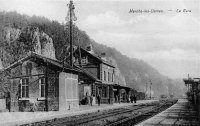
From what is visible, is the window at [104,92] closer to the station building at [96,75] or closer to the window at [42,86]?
the station building at [96,75]

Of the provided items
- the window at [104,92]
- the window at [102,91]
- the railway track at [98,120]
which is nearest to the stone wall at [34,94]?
the railway track at [98,120]

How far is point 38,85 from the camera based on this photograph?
28.7m

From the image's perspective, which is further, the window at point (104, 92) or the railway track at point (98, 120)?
the window at point (104, 92)

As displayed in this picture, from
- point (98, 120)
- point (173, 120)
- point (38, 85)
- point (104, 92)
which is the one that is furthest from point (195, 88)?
point (98, 120)

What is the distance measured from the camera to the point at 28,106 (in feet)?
94.6

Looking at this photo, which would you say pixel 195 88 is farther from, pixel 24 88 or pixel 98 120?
pixel 98 120

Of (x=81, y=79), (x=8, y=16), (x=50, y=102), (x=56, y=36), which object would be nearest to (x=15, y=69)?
(x=50, y=102)

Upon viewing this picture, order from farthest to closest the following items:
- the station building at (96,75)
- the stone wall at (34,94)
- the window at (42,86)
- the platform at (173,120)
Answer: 1. the station building at (96,75)
2. the window at (42,86)
3. the stone wall at (34,94)
4. the platform at (173,120)

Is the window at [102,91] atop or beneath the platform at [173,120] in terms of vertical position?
atop

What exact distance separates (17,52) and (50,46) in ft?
131

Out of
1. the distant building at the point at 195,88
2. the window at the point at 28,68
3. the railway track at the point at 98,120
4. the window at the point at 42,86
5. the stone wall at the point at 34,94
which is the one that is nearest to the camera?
the railway track at the point at 98,120

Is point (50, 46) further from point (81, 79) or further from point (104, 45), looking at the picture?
point (104, 45)

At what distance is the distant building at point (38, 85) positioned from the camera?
28375mm

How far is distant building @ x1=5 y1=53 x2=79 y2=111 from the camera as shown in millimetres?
28375
